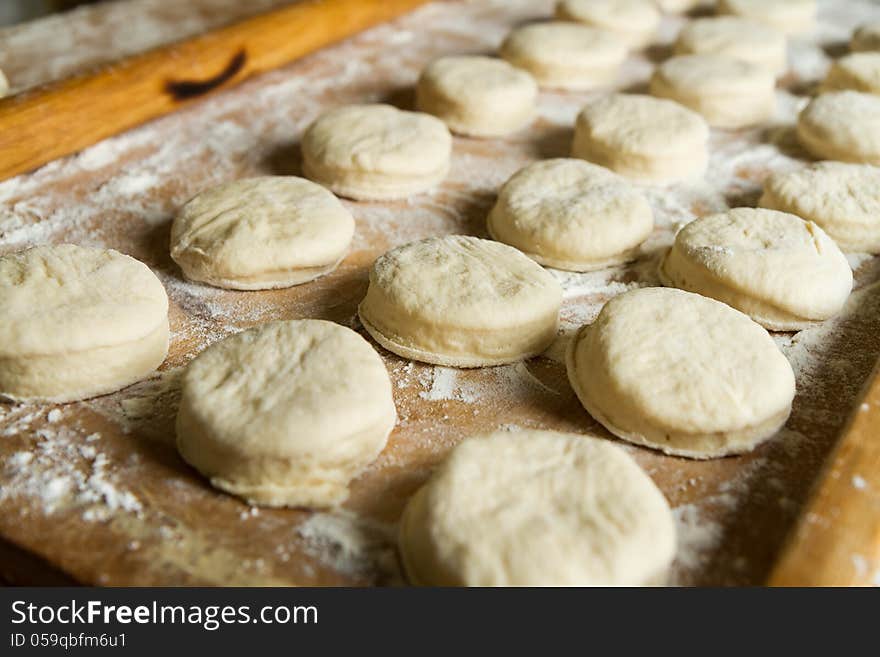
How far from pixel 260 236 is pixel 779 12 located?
2.89 meters

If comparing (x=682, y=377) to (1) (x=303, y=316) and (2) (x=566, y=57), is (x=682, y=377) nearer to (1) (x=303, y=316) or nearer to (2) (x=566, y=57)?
(1) (x=303, y=316)

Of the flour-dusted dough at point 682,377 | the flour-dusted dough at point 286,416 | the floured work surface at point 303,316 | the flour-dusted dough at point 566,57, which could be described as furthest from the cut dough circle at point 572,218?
the flour-dusted dough at point 566,57

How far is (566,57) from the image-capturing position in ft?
10.6

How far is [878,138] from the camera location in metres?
2.67

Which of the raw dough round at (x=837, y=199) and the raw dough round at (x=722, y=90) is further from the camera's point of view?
the raw dough round at (x=722, y=90)

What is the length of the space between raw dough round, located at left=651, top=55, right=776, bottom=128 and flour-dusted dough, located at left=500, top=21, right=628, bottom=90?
9.3 inches

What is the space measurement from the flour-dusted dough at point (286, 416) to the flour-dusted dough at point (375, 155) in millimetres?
894

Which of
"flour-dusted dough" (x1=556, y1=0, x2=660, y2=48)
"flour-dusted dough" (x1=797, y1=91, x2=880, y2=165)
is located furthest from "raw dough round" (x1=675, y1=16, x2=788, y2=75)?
"flour-dusted dough" (x1=797, y1=91, x2=880, y2=165)

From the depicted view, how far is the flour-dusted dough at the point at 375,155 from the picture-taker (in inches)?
99.6

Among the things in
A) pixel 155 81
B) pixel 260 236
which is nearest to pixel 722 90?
pixel 260 236

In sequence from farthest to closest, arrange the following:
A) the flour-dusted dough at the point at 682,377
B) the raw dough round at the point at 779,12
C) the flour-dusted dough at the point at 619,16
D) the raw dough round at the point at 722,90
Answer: the raw dough round at the point at 779,12 → the flour-dusted dough at the point at 619,16 → the raw dough round at the point at 722,90 → the flour-dusted dough at the point at 682,377

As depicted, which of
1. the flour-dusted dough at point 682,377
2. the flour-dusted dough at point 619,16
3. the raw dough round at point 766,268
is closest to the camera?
the flour-dusted dough at point 682,377

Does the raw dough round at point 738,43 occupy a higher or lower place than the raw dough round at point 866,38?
higher

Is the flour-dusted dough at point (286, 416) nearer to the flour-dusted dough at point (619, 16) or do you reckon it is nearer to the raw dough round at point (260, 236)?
the raw dough round at point (260, 236)
